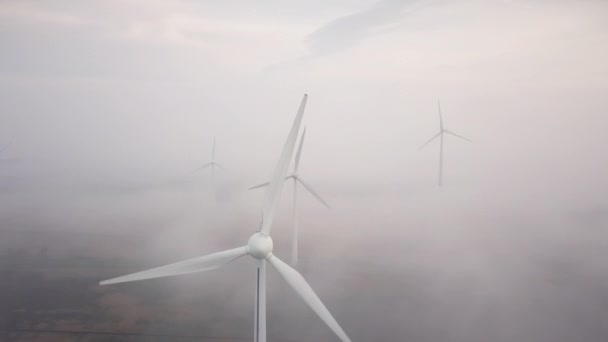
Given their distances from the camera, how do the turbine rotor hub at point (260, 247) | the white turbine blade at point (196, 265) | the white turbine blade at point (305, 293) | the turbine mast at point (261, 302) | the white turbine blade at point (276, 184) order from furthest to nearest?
the white turbine blade at point (305, 293)
the white turbine blade at point (196, 265)
the white turbine blade at point (276, 184)
the turbine mast at point (261, 302)
the turbine rotor hub at point (260, 247)

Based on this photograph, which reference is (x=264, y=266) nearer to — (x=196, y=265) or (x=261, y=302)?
(x=261, y=302)

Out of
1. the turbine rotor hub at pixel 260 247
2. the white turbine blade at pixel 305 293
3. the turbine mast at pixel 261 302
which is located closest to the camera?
the turbine rotor hub at pixel 260 247

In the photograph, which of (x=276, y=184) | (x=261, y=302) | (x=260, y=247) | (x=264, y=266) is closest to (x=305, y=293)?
(x=261, y=302)

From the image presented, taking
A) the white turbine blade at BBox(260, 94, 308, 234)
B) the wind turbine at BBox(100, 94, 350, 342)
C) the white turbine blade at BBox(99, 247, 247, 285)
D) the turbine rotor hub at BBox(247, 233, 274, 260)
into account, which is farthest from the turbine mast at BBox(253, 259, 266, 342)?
the white turbine blade at BBox(260, 94, 308, 234)

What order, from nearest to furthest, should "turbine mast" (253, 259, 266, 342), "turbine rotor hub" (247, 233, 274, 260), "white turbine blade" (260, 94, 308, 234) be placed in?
"turbine rotor hub" (247, 233, 274, 260) → "turbine mast" (253, 259, 266, 342) → "white turbine blade" (260, 94, 308, 234)

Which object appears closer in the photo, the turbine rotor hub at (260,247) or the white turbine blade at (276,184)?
the turbine rotor hub at (260,247)

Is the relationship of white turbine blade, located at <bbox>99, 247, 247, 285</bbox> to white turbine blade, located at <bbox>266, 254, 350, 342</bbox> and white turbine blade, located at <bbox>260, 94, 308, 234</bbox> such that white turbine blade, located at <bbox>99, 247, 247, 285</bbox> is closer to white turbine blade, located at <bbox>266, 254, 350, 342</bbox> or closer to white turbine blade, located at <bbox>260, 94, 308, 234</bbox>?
white turbine blade, located at <bbox>260, 94, 308, 234</bbox>

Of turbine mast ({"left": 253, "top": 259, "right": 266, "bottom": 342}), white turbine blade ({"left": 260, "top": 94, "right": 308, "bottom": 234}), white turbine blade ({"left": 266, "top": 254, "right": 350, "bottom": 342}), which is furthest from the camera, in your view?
white turbine blade ({"left": 266, "top": 254, "right": 350, "bottom": 342})

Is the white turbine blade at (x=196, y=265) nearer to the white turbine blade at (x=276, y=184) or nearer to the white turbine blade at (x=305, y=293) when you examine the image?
the white turbine blade at (x=276, y=184)

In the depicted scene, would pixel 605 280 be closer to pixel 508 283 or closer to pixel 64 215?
pixel 508 283

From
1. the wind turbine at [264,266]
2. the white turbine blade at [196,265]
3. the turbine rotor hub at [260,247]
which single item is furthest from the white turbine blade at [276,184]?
the white turbine blade at [196,265]

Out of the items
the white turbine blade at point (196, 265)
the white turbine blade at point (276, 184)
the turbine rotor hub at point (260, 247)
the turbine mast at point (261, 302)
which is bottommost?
the turbine mast at point (261, 302)

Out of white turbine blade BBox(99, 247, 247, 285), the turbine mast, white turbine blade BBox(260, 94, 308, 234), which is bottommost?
the turbine mast
